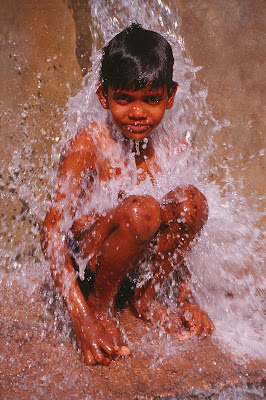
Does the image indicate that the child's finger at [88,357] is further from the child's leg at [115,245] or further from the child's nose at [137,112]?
the child's nose at [137,112]

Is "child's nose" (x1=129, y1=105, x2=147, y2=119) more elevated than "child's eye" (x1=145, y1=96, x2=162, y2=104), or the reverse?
"child's eye" (x1=145, y1=96, x2=162, y2=104)

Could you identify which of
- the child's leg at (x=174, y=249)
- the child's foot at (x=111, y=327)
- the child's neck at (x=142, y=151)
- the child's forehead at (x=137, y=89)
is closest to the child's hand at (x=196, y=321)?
the child's leg at (x=174, y=249)

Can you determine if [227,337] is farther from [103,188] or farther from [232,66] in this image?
[232,66]

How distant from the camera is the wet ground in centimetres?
167

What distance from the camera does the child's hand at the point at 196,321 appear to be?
202 centimetres

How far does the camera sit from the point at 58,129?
3.05 meters

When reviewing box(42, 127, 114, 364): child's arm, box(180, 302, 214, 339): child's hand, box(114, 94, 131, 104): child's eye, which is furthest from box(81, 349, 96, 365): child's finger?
box(114, 94, 131, 104): child's eye

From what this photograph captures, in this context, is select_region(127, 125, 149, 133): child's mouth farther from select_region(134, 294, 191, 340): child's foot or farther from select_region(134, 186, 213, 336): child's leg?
select_region(134, 294, 191, 340): child's foot

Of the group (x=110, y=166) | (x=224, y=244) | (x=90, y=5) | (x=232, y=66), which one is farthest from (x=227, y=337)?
(x=90, y=5)

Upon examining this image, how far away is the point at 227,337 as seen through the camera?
2.04 metres

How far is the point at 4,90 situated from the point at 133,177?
129 centimetres

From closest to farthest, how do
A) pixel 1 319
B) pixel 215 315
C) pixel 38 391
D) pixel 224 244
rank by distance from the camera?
1. pixel 38 391
2. pixel 1 319
3. pixel 215 315
4. pixel 224 244

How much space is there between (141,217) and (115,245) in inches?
7.4

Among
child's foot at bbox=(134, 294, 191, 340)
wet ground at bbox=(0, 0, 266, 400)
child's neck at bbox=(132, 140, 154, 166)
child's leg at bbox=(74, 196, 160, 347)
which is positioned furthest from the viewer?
child's neck at bbox=(132, 140, 154, 166)
